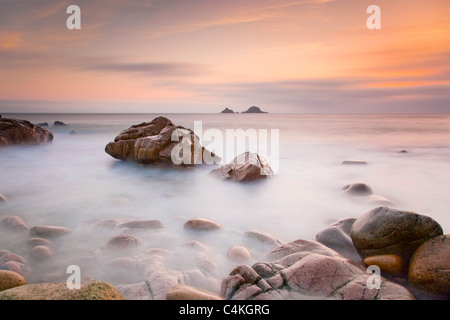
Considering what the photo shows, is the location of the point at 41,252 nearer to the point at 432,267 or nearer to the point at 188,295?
the point at 188,295

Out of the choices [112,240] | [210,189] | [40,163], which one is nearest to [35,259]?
[112,240]

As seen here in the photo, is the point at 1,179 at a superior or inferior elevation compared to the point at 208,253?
superior

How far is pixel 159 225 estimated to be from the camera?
186 inches

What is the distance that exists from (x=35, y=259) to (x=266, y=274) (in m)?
2.96

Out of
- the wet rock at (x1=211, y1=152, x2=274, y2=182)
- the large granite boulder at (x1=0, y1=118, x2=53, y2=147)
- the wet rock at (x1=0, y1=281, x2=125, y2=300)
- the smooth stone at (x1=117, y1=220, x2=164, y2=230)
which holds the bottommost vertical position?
the smooth stone at (x1=117, y1=220, x2=164, y2=230)

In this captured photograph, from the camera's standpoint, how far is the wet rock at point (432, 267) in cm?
274

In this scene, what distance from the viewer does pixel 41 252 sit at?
372 cm

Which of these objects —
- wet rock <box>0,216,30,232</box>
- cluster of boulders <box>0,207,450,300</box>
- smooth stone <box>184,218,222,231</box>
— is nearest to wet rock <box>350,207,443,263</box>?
cluster of boulders <box>0,207,450,300</box>

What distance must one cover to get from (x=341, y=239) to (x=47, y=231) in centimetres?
438

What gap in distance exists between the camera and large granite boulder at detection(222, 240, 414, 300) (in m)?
2.62

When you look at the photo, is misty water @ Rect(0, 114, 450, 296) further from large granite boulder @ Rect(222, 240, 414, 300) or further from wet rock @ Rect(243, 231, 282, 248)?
large granite boulder @ Rect(222, 240, 414, 300)

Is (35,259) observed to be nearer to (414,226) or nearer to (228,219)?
(228,219)

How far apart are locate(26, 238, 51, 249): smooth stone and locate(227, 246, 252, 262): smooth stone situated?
8.56 feet

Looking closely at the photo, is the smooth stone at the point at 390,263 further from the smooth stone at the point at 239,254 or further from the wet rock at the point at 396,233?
the smooth stone at the point at 239,254
